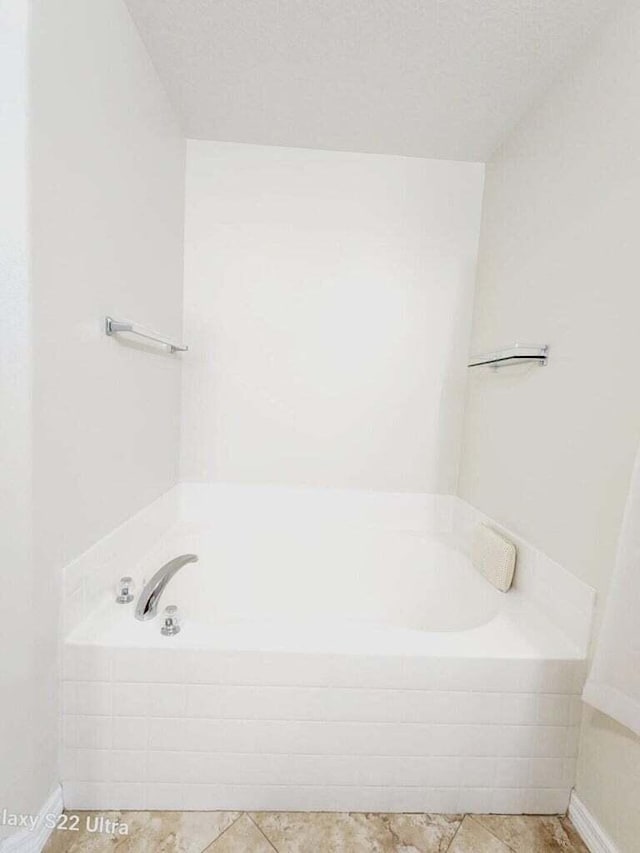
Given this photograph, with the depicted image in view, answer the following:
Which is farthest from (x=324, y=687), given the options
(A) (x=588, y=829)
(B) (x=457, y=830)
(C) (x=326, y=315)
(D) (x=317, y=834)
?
(C) (x=326, y=315)

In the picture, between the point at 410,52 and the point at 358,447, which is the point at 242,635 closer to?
the point at 358,447

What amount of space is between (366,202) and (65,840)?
237 cm

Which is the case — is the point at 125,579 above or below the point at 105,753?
above

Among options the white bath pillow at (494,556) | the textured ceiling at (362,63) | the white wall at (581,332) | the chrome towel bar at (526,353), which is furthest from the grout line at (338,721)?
the textured ceiling at (362,63)

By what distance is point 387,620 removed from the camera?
1905 mm

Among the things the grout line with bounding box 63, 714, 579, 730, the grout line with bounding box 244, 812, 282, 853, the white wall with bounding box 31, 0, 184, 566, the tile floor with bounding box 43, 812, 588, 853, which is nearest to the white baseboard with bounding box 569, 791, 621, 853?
the tile floor with bounding box 43, 812, 588, 853

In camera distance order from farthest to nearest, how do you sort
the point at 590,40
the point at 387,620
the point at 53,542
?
the point at 387,620, the point at 590,40, the point at 53,542

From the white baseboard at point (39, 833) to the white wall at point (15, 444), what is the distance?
0.03 meters

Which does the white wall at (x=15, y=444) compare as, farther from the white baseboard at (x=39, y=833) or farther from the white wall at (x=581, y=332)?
the white wall at (x=581, y=332)

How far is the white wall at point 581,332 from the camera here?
40.7 inches

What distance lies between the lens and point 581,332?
47.1 inches

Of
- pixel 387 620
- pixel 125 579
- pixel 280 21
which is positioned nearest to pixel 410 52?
pixel 280 21

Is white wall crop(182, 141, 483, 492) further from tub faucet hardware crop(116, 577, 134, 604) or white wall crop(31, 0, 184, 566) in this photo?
tub faucet hardware crop(116, 577, 134, 604)

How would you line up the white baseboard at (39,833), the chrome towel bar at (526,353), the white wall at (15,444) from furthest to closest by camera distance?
the chrome towel bar at (526,353) < the white baseboard at (39,833) < the white wall at (15,444)
